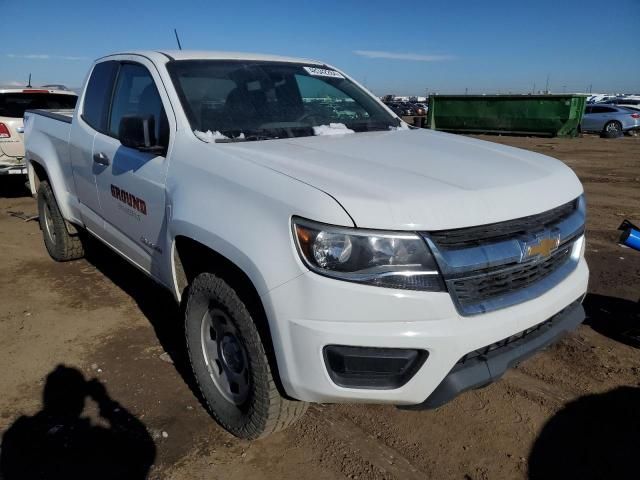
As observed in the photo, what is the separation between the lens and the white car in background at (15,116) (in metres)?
7.55

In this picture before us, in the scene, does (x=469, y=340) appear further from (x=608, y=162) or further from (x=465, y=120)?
(x=465, y=120)

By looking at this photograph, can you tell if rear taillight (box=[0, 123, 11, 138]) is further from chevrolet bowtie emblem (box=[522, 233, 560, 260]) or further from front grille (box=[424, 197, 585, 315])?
chevrolet bowtie emblem (box=[522, 233, 560, 260])

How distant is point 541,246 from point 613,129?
2259cm

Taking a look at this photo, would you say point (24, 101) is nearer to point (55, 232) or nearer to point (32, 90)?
point (32, 90)

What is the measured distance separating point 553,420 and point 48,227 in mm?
4844

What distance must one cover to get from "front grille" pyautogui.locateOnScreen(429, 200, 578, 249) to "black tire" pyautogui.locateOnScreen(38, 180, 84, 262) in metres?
4.03

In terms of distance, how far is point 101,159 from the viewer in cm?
346

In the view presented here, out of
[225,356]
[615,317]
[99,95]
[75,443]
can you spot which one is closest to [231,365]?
[225,356]

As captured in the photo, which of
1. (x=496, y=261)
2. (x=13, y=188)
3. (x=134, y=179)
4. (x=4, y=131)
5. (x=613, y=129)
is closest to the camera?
(x=496, y=261)

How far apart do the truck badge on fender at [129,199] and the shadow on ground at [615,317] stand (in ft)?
10.6

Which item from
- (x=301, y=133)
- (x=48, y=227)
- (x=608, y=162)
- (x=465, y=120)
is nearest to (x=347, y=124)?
(x=301, y=133)

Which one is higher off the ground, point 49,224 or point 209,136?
A: point 209,136

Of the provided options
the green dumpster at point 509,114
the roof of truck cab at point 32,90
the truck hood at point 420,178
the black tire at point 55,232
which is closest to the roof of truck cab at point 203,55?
the truck hood at point 420,178

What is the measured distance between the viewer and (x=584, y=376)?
3.11m
